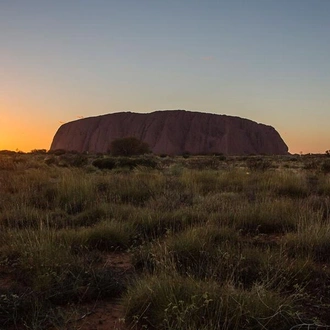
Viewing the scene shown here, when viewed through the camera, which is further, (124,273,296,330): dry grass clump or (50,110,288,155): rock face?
(50,110,288,155): rock face

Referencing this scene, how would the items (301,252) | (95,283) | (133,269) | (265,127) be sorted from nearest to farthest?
(95,283) → (133,269) → (301,252) → (265,127)

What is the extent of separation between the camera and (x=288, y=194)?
9789 mm

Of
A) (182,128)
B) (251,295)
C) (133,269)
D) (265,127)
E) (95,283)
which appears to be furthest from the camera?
(265,127)

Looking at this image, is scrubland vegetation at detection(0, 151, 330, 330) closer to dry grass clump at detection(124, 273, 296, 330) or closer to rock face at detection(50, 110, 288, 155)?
dry grass clump at detection(124, 273, 296, 330)

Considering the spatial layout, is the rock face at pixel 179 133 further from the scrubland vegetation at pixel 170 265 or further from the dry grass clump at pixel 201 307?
the dry grass clump at pixel 201 307

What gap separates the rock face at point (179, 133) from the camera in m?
119

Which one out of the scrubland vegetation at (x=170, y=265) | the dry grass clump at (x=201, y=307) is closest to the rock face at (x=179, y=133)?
the scrubland vegetation at (x=170, y=265)

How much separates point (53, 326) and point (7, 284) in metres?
1.15

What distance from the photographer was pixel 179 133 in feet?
400

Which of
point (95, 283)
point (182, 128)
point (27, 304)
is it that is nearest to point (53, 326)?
point (27, 304)

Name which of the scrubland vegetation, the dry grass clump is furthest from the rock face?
the dry grass clump

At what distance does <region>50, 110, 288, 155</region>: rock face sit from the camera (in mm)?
118812

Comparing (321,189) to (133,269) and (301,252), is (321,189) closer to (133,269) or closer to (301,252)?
(301,252)

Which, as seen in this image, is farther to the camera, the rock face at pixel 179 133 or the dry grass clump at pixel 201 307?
the rock face at pixel 179 133
